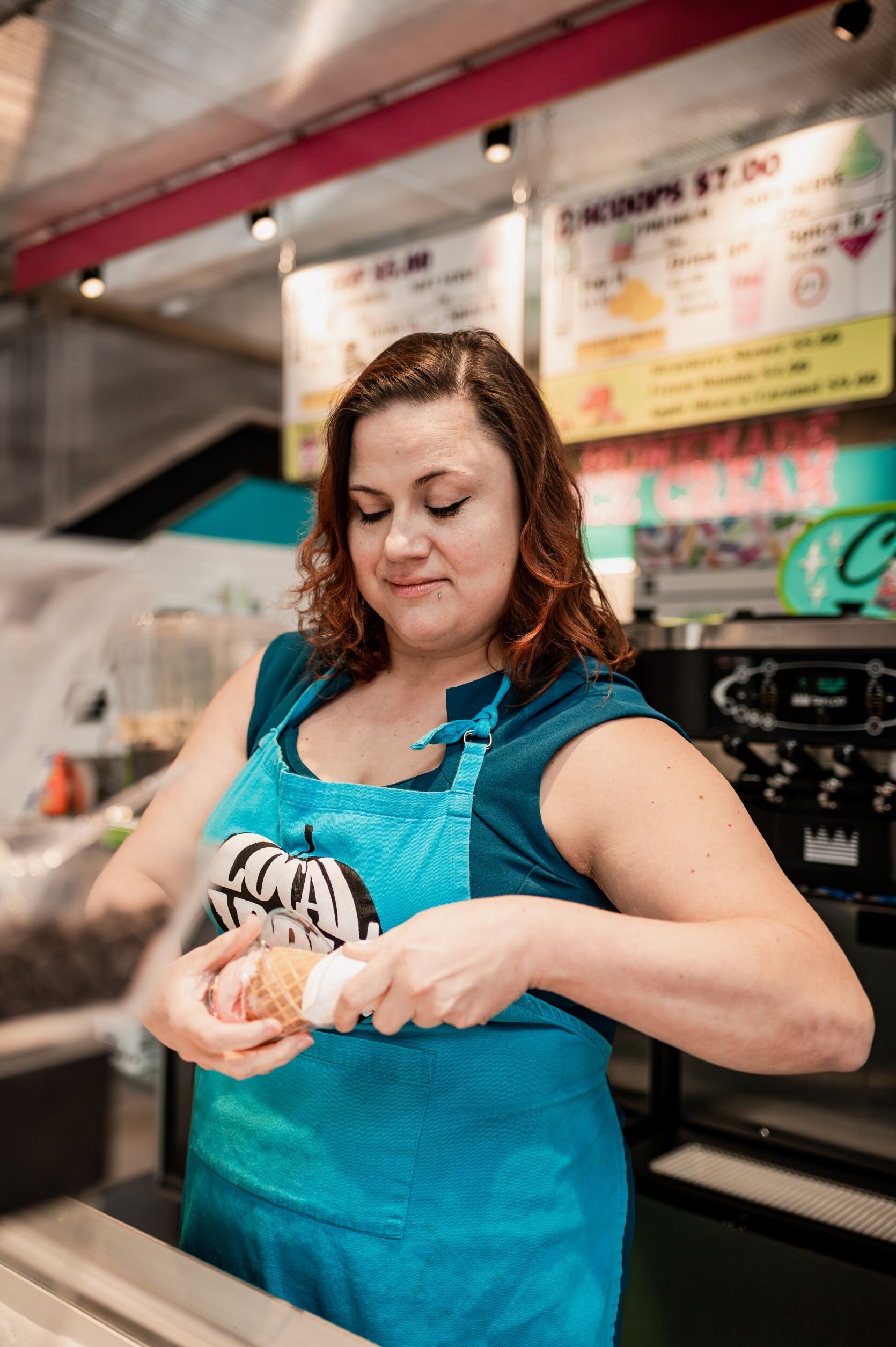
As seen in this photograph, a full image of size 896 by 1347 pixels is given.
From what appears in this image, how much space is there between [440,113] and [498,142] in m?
0.21

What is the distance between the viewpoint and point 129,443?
686 cm

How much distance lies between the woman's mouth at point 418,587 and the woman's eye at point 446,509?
0.24ft

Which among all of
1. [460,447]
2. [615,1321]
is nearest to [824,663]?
[460,447]

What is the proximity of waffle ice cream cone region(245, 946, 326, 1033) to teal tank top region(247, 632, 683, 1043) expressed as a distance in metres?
0.26

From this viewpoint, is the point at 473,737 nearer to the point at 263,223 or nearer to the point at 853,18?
the point at 853,18

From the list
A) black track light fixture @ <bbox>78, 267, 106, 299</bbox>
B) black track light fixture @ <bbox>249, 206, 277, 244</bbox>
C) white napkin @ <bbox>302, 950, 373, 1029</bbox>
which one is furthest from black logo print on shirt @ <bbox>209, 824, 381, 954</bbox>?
black track light fixture @ <bbox>78, 267, 106, 299</bbox>

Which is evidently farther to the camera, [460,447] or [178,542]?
[178,542]

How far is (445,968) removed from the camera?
2.85ft

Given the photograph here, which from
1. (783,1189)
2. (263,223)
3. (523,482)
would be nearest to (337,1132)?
(523,482)

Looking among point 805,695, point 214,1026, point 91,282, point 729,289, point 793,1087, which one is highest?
point 91,282

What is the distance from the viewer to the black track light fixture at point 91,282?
4.96 metres

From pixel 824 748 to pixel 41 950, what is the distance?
1.48 metres

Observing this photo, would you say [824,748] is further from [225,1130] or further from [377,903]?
[225,1130]

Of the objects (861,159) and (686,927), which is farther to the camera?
(861,159)
